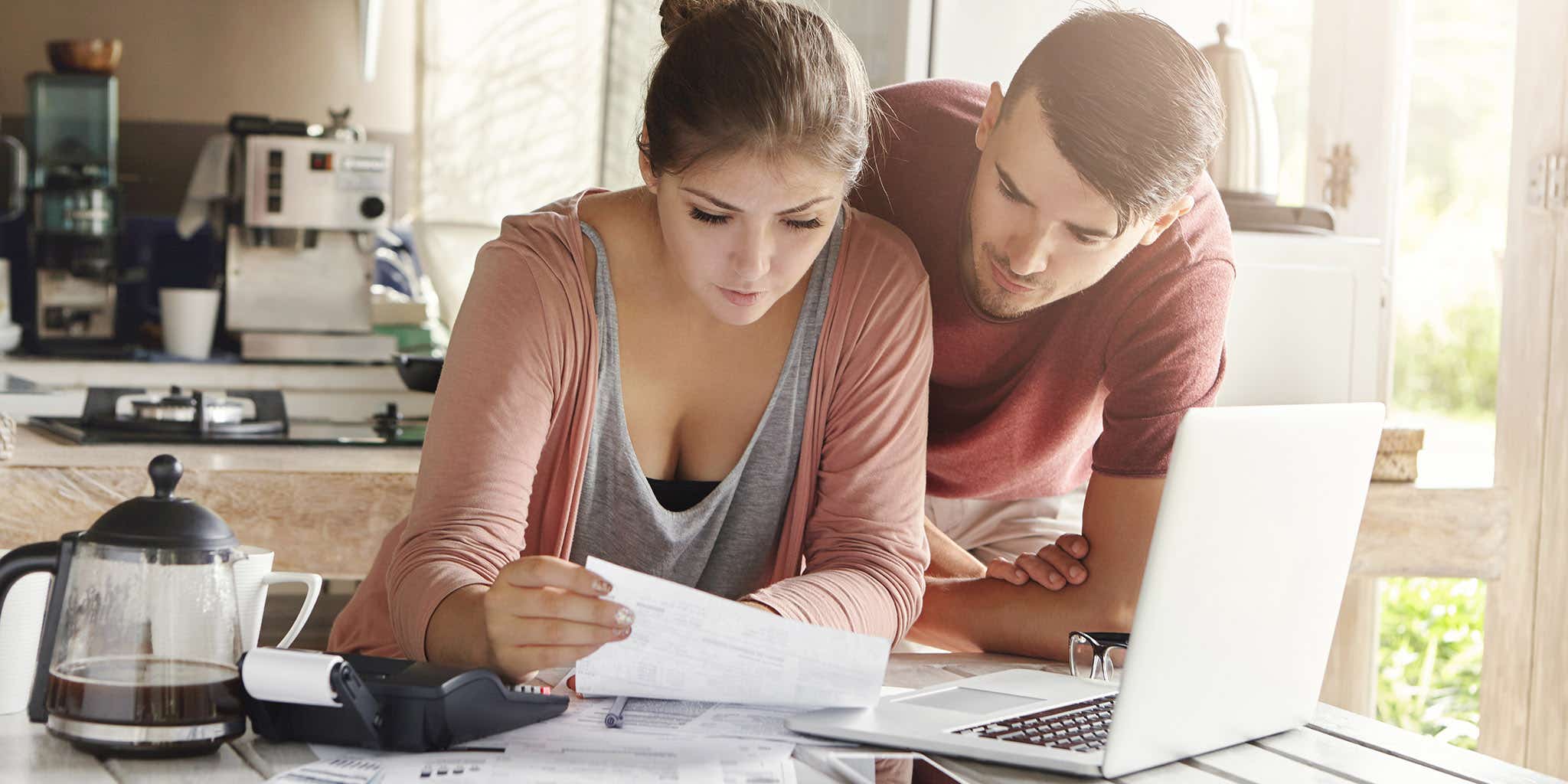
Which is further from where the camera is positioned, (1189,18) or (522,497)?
(1189,18)

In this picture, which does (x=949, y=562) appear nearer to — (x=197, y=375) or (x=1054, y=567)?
(x=1054, y=567)

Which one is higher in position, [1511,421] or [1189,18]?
[1189,18]

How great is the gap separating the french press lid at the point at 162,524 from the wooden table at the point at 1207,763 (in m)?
0.14

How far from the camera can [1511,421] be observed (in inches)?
104

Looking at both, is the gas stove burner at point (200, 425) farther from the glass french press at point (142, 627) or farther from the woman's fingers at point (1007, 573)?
the glass french press at point (142, 627)

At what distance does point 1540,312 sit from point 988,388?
4.40ft

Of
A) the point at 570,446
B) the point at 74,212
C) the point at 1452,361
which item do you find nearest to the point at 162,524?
the point at 570,446

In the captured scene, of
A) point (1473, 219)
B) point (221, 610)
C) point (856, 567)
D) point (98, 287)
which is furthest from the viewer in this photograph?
point (98, 287)

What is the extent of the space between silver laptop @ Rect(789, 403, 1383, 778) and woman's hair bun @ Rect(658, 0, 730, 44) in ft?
2.06

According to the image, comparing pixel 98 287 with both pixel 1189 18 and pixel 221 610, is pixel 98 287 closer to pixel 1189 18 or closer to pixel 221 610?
pixel 1189 18

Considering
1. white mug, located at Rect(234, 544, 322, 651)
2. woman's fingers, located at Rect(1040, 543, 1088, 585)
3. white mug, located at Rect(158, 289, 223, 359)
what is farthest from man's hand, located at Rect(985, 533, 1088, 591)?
white mug, located at Rect(158, 289, 223, 359)

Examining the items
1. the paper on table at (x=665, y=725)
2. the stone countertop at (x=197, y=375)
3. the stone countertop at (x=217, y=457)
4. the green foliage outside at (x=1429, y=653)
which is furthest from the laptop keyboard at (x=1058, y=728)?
the green foliage outside at (x=1429, y=653)

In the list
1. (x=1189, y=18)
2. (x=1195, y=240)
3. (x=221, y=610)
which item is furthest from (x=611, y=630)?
(x=1189, y=18)

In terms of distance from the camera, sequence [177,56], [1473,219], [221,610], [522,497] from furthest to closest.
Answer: [177,56]
[1473,219]
[522,497]
[221,610]
